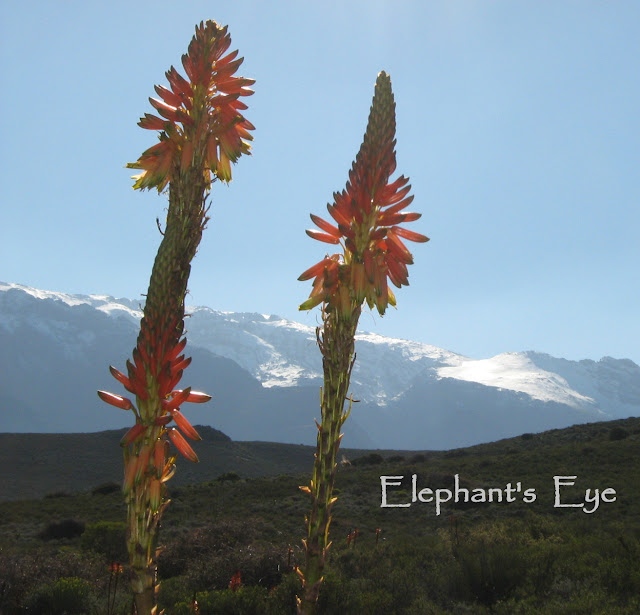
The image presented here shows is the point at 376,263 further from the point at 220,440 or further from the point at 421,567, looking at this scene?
the point at 220,440

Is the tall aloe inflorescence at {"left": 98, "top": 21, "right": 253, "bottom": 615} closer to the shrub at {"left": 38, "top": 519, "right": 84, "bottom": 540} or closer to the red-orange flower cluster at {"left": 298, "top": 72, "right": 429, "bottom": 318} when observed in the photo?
the red-orange flower cluster at {"left": 298, "top": 72, "right": 429, "bottom": 318}

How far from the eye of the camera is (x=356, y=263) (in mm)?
3209

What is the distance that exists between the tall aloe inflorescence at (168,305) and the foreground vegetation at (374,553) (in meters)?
1.89

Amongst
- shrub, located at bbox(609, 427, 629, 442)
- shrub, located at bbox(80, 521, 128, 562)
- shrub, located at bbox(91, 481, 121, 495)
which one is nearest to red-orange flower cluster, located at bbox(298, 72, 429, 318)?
shrub, located at bbox(80, 521, 128, 562)

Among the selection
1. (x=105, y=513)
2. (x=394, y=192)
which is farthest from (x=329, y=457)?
(x=105, y=513)

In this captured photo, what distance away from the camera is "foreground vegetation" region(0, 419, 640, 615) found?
855cm

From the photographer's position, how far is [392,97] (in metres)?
3.28

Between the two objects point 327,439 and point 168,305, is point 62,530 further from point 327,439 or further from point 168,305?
point 168,305

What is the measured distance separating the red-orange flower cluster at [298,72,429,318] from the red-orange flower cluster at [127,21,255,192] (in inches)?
30.0

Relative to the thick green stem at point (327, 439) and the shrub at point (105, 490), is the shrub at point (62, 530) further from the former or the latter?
the thick green stem at point (327, 439)

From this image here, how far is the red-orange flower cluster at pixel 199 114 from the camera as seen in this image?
3.16 metres

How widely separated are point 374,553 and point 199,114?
40.5 ft

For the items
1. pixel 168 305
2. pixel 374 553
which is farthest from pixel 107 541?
pixel 168 305

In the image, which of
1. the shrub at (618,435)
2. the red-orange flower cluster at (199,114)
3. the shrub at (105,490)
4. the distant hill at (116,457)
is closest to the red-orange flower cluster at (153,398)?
the red-orange flower cluster at (199,114)
